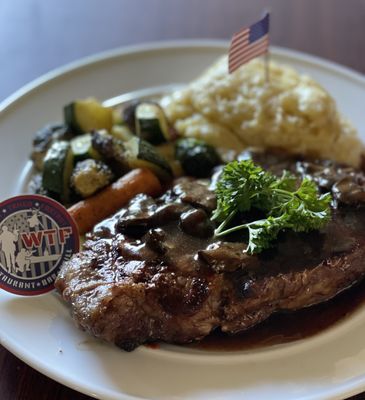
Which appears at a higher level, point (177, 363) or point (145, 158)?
point (145, 158)

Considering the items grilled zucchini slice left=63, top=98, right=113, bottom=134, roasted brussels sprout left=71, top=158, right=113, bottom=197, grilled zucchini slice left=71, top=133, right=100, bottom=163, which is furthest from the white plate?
grilled zucchini slice left=63, top=98, right=113, bottom=134

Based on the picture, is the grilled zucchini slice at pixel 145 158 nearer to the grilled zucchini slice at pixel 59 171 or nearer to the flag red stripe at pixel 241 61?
the grilled zucchini slice at pixel 59 171

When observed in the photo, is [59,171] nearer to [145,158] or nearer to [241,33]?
[145,158]

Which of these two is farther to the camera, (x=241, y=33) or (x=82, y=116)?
(x=82, y=116)

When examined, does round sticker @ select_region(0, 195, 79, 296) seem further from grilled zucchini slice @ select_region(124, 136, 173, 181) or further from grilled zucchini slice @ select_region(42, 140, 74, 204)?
grilled zucchini slice @ select_region(124, 136, 173, 181)

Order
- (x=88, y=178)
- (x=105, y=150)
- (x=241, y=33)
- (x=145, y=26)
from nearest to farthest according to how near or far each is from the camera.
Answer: (x=88, y=178) → (x=105, y=150) → (x=241, y=33) → (x=145, y=26)

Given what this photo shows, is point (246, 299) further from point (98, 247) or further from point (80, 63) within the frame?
point (80, 63)

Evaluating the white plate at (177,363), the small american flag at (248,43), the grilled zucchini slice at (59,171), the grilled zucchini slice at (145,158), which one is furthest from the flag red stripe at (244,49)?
the white plate at (177,363)

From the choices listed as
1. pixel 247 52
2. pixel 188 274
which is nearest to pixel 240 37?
pixel 247 52
